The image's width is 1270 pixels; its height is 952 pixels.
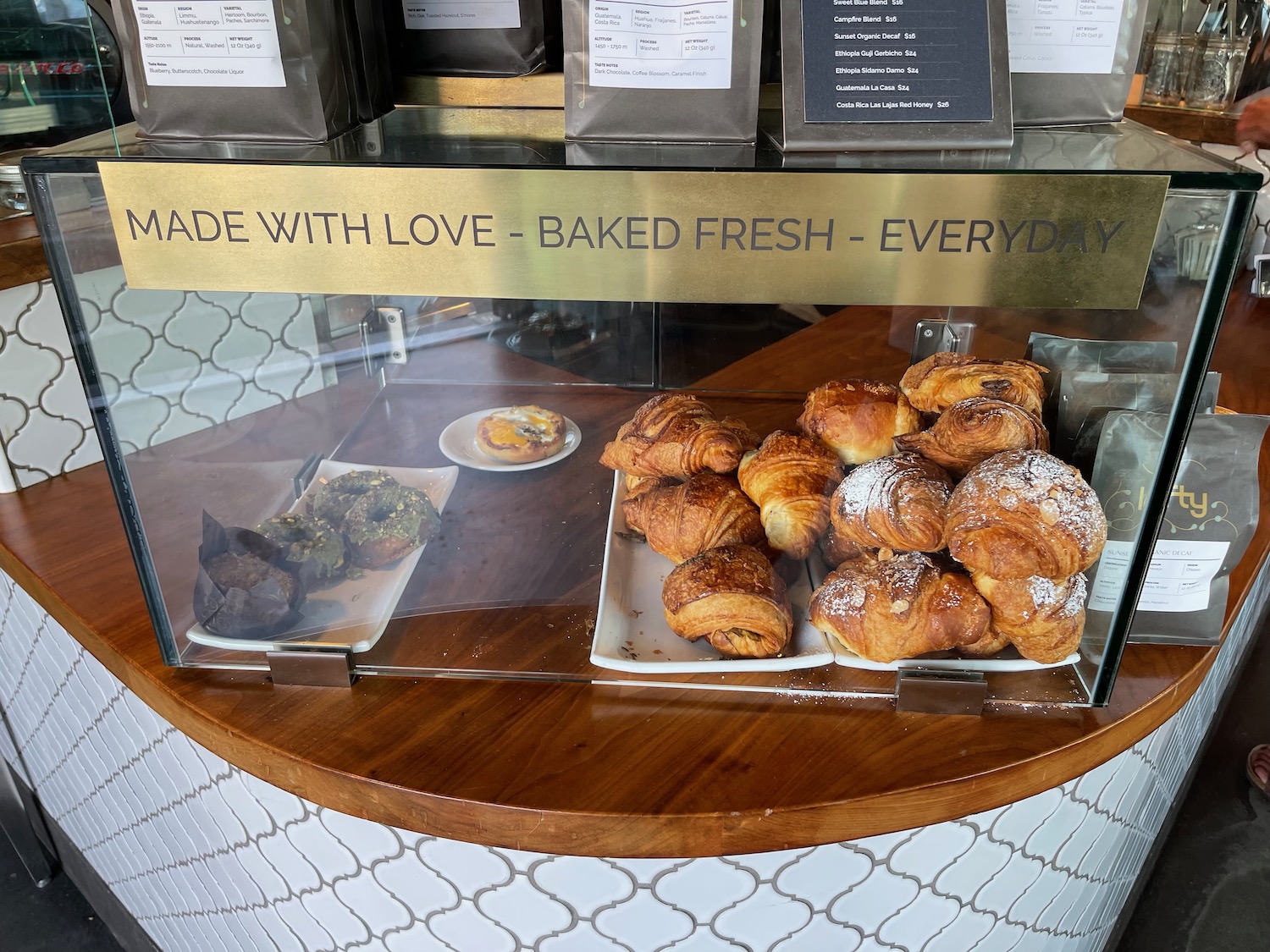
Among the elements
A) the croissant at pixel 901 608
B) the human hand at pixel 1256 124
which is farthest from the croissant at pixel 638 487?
the human hand at pixel 1256 124

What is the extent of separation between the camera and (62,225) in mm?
739

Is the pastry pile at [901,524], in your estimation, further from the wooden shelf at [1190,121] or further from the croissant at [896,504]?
the wooden shelf at [1190,121]

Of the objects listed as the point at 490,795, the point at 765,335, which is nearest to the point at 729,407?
the point at 765,335

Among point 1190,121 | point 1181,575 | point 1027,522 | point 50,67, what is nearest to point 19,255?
point 50,67

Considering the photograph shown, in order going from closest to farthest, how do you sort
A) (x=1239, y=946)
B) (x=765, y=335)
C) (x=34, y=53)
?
(x=765, y=335), (x=34, y=53), (x=1239, y=946)

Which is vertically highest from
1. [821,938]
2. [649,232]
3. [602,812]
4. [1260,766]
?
[649,232]

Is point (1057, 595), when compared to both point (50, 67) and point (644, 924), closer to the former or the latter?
point (644, 924)

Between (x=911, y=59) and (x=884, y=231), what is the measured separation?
0.13m

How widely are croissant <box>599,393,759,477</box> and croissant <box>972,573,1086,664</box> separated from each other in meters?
0.27

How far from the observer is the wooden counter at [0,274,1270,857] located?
0.77 metres

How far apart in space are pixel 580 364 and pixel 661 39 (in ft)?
1.37

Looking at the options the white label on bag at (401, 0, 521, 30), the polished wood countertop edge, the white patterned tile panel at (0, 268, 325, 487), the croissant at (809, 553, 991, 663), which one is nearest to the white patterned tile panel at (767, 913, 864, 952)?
the polished wood countertop edge

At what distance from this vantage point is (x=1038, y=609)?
2.63 ft

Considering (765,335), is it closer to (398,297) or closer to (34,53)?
(398,297)
